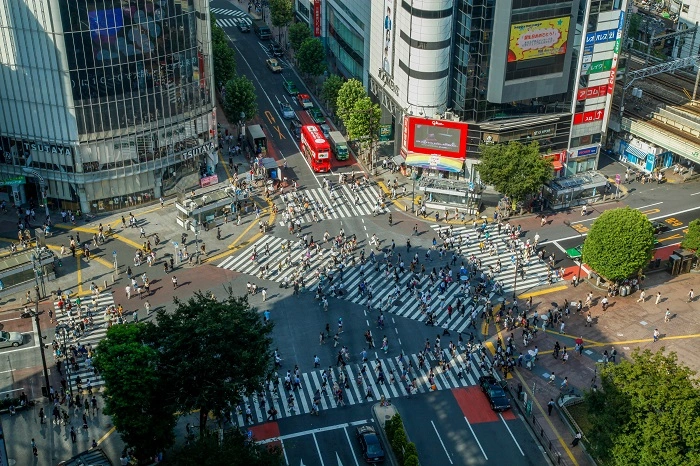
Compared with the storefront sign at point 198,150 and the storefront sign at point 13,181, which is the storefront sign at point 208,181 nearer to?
the storefront sign at point 198,150

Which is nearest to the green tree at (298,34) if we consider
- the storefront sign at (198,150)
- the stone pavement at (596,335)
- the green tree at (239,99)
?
the green tree at (239,99)

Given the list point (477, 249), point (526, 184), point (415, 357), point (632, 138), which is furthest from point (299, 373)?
point (632, 138)

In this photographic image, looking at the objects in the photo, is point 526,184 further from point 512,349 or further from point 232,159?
point 232,159

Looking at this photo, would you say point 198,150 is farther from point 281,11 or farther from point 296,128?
point 281,11

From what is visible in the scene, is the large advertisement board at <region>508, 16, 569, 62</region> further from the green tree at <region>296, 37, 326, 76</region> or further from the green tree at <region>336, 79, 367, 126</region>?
the green tree at <region>296, 37, 326, 76</region>

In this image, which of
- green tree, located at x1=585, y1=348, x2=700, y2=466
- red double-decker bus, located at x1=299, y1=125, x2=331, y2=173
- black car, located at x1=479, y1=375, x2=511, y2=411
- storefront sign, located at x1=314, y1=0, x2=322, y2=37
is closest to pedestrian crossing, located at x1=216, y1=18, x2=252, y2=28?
storefront sign, located at x1=314, y1=0, x2=322, y2=37

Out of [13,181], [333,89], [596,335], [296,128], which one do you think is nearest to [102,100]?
[13,181]
